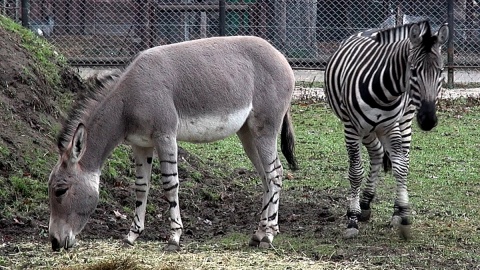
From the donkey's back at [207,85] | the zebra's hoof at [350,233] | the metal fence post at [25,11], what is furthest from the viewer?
the metal fence post at [25,11]

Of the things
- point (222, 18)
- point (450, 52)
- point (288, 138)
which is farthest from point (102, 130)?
point (450, 52)

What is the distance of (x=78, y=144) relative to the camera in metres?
6.85

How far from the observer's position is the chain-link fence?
56.3 ft

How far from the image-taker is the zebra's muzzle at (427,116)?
735 centimetres

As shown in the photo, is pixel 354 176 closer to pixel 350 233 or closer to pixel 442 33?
pixel 350 233

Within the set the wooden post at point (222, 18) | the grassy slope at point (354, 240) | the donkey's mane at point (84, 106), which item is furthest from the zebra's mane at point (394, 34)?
the wooden post at point (222, 18)

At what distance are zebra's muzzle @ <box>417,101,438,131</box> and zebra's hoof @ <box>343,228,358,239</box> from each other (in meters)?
Answer: 1.30

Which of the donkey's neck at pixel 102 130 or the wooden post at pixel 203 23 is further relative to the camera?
the wooden post at pixel 203 23

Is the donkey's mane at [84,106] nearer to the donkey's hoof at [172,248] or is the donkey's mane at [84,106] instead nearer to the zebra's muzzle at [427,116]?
the donkey's hoof at [172,248]

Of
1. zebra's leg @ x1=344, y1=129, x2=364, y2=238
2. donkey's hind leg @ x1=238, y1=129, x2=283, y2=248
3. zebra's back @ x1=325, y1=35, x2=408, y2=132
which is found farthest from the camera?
zebra's leg @ x1=344, y1=129, x2=364, y2=238

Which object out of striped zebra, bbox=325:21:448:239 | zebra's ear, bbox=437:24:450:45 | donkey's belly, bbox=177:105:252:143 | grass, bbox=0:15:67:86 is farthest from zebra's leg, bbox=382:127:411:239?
grass, bbox=0:15:67:86

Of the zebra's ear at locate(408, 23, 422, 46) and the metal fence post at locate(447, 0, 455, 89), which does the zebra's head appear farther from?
the metal fence post at locate(447, 0, 455, 89)

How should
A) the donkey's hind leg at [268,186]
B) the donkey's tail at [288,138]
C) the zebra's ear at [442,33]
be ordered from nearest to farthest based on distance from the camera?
1. the zebra's ear at [442,33]
2. the donkey's hind leg at [268,186]
3. the donkey's tail at [288,138]

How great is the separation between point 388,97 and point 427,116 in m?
0.71
